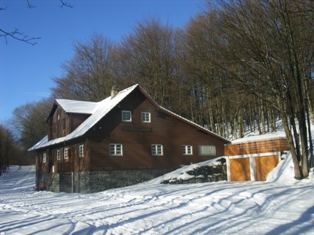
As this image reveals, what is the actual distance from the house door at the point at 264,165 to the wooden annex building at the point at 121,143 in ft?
26.1

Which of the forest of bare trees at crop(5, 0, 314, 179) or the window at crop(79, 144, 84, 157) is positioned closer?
the forest of bare trees at crop(5, 0, 314, 179)

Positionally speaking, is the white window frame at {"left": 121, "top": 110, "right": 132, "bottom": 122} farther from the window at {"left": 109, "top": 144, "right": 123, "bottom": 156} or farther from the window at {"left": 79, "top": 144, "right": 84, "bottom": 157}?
the window at {"left": 79, "top": 144, "right": 84, "bottom": 157}

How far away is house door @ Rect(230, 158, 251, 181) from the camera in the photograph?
75.3 feet

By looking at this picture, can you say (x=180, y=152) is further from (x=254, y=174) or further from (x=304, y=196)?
(x=304, y=196)

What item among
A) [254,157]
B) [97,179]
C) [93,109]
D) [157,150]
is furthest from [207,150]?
[93,109]

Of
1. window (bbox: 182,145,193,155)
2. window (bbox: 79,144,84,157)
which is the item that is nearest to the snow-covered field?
window (bbox: 79,144,84,157)

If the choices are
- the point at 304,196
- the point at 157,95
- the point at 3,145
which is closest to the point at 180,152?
the point at 157,95

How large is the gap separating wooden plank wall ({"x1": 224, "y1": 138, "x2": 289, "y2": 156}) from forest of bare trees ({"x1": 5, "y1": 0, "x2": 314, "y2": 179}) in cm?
148

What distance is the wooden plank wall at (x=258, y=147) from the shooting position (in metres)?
21.1

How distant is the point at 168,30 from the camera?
1586 inches

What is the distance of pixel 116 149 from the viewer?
25922mm

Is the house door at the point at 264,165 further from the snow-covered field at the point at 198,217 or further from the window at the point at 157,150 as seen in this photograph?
the window at the point at 157,150

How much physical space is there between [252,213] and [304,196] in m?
2.86

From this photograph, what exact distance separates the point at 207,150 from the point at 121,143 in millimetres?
8140
